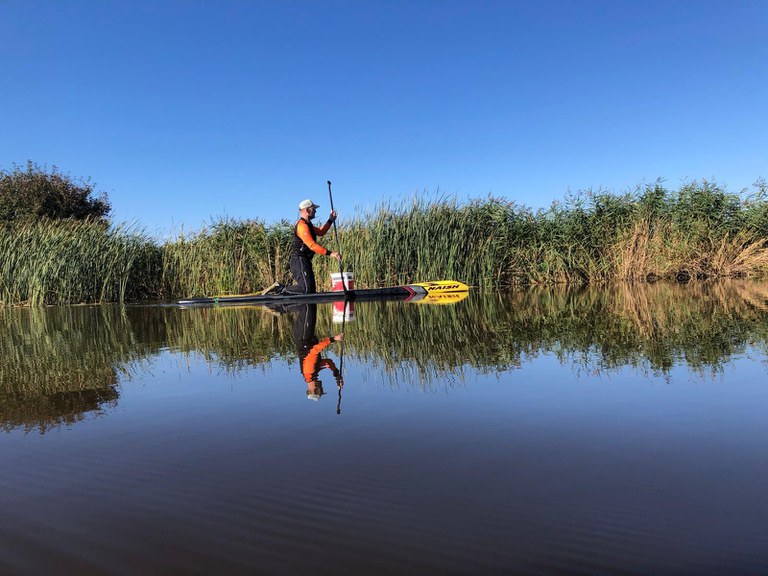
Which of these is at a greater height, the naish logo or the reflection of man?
the naish logo

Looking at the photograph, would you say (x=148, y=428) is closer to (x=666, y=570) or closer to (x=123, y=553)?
(x=123, y=553)

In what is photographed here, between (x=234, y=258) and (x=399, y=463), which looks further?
(x=234, y=258)

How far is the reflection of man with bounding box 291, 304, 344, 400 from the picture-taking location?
3.78m

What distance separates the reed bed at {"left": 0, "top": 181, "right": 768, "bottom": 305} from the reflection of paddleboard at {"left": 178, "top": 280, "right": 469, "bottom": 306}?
2435 millimetres

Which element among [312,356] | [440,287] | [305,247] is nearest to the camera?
[312,356]

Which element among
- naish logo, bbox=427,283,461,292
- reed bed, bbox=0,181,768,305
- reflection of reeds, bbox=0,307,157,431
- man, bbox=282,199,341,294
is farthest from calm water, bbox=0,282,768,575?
reed bed, bbox=0,181,768,305

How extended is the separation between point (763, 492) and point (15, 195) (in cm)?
3526

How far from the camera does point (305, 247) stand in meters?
12.1

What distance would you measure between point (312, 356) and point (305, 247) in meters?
7.30

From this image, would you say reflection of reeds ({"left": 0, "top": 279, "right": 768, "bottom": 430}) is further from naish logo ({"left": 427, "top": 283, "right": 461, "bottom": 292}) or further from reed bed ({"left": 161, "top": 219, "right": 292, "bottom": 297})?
reed bed ({"left": 161, "top": 219, "right": 292, "bottom": 297})

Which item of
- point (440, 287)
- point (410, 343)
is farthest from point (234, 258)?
point (410, 343)

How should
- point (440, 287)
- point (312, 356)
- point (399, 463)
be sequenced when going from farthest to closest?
point (440, 287) < point (312, 356) < point (399, 463)

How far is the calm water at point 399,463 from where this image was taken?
1599mm

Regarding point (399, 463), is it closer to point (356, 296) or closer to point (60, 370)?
point (60, 370)
